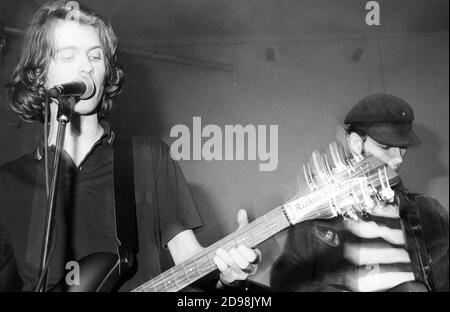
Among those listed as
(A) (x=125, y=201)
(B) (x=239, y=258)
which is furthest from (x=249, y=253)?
(A) (x=125, y=201)

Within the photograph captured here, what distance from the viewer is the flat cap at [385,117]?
1416mm

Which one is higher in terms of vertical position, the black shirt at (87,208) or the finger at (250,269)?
the black shirt at (87,208)

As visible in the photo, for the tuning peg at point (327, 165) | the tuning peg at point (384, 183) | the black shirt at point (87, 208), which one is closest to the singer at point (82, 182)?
the black shirt at point (87, 208)

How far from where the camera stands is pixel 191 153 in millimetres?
1438

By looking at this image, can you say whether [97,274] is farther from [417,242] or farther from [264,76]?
[417,242]

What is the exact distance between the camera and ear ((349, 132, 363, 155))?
1.39 meters

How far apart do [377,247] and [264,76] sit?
20.7 inches

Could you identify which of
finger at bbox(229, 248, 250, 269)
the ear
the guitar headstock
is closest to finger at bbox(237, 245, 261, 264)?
finger at bbox(229, 248, 250, 269)

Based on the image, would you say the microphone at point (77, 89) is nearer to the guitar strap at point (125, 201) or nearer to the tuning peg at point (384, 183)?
the guitar strap at point (125, 201)

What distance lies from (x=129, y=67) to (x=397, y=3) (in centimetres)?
74

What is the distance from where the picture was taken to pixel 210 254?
52.6 inches

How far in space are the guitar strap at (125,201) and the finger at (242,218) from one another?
0.27m

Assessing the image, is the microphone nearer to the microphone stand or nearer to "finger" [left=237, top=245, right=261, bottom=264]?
the microphone stand

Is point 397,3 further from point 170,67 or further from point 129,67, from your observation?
point 129,67
